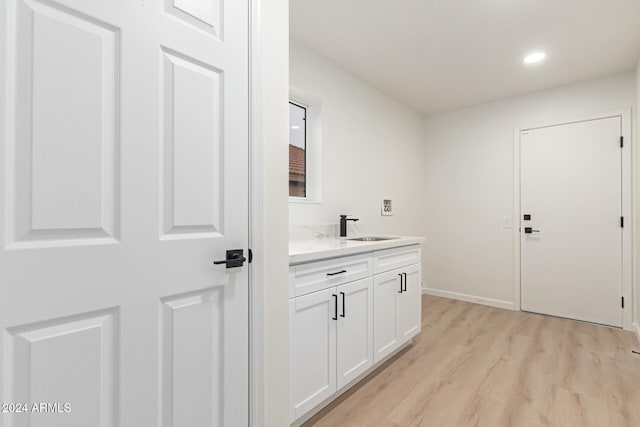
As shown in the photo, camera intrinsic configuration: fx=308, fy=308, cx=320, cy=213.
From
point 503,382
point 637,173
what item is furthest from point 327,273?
point 637,173

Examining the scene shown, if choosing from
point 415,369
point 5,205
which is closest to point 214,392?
point 5,205

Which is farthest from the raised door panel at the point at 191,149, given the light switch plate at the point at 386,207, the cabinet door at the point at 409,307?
the light switch plate at the point at 386,207

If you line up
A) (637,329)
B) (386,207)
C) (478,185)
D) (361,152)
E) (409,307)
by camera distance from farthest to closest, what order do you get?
1. (478,185)
2. (386,207)
3. (361,152)
4. (637,329)
5. (409,307)

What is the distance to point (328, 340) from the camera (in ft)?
5.65

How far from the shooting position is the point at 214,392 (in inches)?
46.0

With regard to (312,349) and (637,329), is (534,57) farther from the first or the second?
(312,349)

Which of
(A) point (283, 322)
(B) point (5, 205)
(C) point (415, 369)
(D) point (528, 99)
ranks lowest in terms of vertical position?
(C) point (415, 369)

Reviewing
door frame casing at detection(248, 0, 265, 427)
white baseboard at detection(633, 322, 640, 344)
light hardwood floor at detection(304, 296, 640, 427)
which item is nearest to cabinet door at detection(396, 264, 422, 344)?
light hardwood floor at detection(304, 296, 640, 427)

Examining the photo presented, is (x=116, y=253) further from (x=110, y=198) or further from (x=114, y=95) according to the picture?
(x=114, y=95)

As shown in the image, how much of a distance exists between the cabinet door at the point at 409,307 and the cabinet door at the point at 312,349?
0.80 meters

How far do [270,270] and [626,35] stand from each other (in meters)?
3.13

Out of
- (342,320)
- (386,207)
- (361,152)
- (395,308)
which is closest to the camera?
(342,320)

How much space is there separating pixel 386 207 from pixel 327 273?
194 centimetres

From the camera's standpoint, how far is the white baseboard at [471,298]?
3.58 metres
